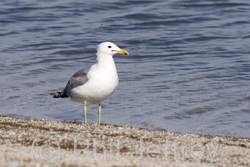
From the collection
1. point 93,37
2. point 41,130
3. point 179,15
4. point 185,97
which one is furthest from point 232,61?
point 41,130

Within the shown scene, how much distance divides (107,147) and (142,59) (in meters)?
9.96

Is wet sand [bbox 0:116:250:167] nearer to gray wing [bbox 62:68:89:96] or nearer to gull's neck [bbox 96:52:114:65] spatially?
gray wing [bbox 62:68:89:96]

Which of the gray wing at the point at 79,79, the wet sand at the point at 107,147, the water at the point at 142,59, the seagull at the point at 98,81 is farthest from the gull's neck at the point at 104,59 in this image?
the water at the point at 142,59

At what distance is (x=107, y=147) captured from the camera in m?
7.93

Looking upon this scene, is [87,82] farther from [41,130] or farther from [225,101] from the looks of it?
[225,101]

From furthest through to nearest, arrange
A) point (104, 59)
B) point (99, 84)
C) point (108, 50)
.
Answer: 1. point (108, 50)
2. point (104, 59)
3. point (99, 84)

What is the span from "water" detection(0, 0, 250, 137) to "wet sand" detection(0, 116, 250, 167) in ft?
7.90

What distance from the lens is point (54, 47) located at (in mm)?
19312

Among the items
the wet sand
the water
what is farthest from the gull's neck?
the water

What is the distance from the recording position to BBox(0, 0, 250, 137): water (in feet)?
40.9

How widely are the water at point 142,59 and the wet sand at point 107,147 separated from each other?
94.8 inches

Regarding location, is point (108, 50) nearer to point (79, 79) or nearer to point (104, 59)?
point (104, 59)

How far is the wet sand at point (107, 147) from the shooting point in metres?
6.59

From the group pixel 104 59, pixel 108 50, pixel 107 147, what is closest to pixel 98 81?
pixel 104 59
